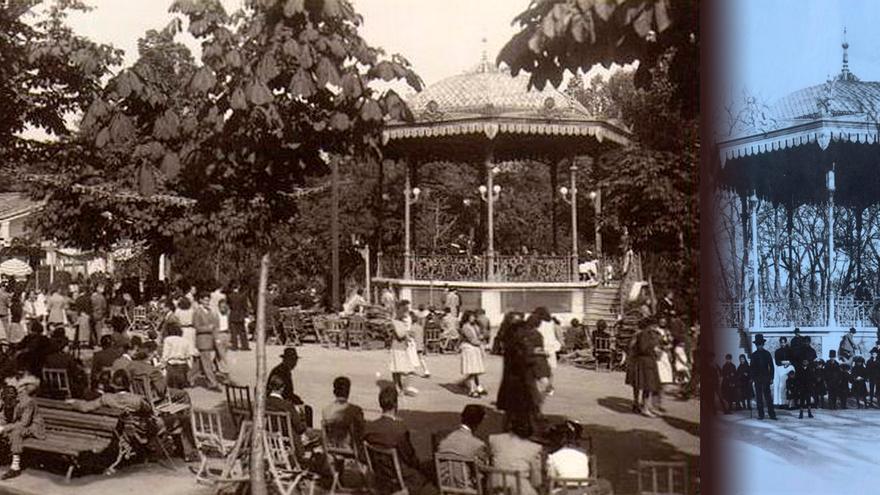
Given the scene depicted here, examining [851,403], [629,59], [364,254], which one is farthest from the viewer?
[364,254]

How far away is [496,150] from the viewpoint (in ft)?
60.6

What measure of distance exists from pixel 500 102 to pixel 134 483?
31.9ft

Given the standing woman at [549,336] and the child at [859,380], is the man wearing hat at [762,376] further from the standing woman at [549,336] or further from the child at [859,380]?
the standing woman at [549,336]

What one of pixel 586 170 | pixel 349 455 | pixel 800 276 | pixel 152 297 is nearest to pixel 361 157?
pixel 349 455

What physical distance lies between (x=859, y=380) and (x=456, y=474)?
261 cm

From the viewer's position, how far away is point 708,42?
20.2 feet

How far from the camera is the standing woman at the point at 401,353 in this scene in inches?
476

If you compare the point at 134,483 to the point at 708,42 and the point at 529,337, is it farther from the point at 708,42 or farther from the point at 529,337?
the point at 708,42

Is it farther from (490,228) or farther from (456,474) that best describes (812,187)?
(490,228)

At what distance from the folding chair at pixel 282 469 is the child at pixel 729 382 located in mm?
2990

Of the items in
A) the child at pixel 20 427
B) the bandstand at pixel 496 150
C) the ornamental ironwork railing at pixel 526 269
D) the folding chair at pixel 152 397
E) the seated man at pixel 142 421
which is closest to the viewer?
the child at pixel 20 427

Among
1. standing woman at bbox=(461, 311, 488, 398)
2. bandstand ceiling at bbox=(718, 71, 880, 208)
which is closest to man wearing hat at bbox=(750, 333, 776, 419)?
bandstand ceiling at bbox=(718, 71, 880, 208)

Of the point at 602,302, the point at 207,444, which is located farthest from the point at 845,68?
the point at 602,302

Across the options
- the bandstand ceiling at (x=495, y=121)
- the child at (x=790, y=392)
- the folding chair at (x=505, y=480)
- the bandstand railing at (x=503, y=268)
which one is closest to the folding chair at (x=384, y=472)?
the folding chair at (x=505, y=480)
